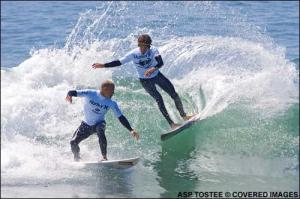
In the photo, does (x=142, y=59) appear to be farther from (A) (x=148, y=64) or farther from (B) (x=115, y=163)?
(B) (x=115, y=163)

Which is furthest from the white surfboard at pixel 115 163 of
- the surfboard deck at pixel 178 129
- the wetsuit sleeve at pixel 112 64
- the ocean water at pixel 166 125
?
the wetsuit sleeve at pixel 112 64

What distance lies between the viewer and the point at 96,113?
41.4 ft

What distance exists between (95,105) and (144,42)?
2035mm

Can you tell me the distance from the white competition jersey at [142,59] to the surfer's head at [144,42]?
0.12 m

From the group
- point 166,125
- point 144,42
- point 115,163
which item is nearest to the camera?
point 115,163

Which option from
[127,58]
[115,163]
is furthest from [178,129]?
[115,163]

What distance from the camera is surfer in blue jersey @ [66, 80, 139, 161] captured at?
40.8 ft

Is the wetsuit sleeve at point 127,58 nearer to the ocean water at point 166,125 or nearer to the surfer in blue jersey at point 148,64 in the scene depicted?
the surfer in blue jersey at point 148,64

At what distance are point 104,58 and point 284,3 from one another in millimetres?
17958

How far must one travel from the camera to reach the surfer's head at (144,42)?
544 inches

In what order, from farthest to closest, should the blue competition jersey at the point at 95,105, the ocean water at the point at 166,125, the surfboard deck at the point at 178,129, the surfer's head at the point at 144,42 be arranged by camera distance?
the surfboard deck at the point at 178,129, the surfer's head at the point at 144,42, the blue competition jersey at the point at 95,105, the ocean water at the point at 166,125

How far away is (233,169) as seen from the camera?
13.0m

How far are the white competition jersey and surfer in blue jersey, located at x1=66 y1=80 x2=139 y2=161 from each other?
1740 mm

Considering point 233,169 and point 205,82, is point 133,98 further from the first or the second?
point 233,169
